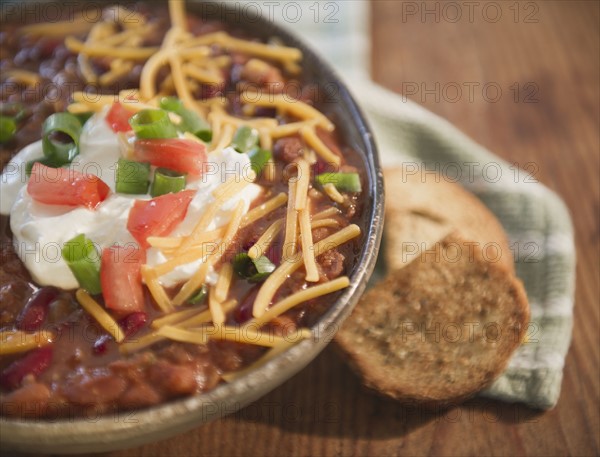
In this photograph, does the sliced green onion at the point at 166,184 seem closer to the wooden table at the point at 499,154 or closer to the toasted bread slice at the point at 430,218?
the wooden table at the point at 499,154

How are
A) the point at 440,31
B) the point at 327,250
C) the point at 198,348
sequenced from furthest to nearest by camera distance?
the point at 440,31
the point at 327,250
the point at 198,348

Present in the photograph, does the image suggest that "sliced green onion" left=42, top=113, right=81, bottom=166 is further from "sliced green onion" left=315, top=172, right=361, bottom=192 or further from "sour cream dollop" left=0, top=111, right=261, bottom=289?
"sliced green onion" left=315, top=172, right=361, bottom=192

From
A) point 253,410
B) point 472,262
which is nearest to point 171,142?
point 253,410

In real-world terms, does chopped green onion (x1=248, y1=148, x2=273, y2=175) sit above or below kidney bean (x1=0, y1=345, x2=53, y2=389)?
above

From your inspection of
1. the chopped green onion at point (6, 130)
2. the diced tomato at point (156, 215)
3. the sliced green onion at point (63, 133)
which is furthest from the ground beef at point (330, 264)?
the chopped green onion at point (6, 130)

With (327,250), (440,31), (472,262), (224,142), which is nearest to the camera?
(327,250)

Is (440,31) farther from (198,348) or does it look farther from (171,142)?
Result: (198,348)

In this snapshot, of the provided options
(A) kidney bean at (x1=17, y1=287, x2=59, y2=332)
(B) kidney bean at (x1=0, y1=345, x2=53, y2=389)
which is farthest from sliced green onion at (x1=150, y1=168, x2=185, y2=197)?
(B) kidney bean at (x1=0, y1=345, x2=53, y2=389)
